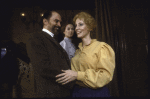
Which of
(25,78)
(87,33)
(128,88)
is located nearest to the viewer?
(87,33)

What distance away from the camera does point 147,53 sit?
1976 mm

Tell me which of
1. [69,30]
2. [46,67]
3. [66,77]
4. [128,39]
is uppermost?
[69,30]

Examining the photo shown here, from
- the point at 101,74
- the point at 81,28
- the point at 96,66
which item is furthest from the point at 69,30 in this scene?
the point at 101,74

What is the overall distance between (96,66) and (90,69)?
0.42 feet

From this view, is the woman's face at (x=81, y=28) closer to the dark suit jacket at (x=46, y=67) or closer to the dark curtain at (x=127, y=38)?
the dark suit jacket at (x=46, y=67)

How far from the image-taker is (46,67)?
934 millimetres

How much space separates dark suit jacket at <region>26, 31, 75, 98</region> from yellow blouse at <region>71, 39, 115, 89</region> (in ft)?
0.61

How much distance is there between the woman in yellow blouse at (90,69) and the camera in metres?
0.95

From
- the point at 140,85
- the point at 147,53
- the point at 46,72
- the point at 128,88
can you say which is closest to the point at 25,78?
the point at 46,72

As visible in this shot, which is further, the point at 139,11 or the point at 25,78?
the point at 139,11

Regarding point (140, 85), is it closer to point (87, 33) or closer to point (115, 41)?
point (115, 41)

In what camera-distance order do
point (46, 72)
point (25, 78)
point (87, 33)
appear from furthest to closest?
1. point (25, 78)
2. point (87, 33)
3. point (46, 72)

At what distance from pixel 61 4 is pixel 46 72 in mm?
2468

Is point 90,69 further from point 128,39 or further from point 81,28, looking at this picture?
point 128,39
